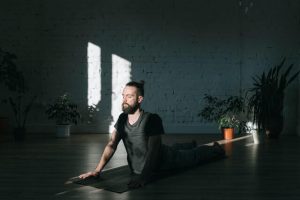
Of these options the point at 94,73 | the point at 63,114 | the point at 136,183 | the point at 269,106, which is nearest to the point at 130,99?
the point at 136,183

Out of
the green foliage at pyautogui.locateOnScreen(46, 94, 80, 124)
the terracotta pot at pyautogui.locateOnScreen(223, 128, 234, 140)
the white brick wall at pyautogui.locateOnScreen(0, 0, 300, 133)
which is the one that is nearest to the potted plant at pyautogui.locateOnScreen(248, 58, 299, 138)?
the terracotta pot at pyautogui.locateOnScreen(223, 128, 234, 140)

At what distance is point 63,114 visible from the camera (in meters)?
6.88

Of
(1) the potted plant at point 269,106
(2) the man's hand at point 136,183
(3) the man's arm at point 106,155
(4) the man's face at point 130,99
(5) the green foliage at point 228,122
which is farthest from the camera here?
(5) the green foliage at point 228,122

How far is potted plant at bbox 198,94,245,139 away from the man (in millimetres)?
2809

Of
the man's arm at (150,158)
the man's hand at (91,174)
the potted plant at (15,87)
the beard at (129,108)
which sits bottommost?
the man's hand at (91,174)

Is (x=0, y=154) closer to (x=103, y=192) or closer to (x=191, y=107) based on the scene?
(x=103, y=192)

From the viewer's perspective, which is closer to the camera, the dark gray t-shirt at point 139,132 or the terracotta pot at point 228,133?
the dark gray t-shirt at point 139,132

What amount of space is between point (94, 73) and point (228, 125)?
2.40 meters

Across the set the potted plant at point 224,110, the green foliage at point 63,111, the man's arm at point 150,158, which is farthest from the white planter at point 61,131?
the man's arm at point 150,158

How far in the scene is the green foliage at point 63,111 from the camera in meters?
6.88

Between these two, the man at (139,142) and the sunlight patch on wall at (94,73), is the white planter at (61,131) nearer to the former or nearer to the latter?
the sunlight patch on wall at (94,73)

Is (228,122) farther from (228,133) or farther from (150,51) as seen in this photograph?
(150,51)

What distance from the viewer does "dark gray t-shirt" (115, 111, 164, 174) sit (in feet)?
11.4

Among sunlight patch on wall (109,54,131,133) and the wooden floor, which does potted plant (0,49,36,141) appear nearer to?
the wooden floor
